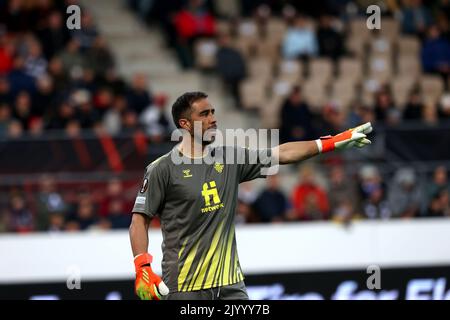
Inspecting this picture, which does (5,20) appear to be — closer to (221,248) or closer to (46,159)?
(46,159)

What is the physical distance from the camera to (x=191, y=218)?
7285 millimetres

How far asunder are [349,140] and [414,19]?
42.0 feet

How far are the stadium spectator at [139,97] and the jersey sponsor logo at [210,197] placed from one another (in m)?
9.17

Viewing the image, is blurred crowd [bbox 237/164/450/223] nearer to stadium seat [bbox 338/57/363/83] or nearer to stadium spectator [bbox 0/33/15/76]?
stadium seat [bbox 338/57/363/83]

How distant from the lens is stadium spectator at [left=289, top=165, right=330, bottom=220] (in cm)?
1416

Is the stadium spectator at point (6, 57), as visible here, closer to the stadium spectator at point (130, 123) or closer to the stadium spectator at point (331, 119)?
the stadium spectator at point (130, 123)

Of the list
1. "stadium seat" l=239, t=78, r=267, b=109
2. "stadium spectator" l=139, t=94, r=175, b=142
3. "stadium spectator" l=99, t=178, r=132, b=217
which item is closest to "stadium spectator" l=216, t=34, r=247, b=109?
"stadium seat" l=239, t=78, r=267, b=109

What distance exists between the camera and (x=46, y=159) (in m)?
14.1

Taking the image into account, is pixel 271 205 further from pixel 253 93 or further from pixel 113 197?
pixel 253 93

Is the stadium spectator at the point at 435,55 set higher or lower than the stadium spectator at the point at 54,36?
lower

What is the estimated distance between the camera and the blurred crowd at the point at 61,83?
50.3ft

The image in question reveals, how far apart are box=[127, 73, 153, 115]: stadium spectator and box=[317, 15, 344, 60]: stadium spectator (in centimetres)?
367

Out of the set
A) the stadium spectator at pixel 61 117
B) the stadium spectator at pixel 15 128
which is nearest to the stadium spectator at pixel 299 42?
the stadium spectator at pixel 61 117

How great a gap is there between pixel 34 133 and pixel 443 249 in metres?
5.74
